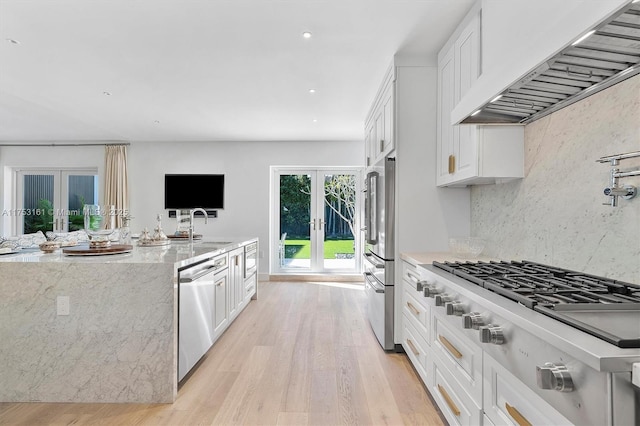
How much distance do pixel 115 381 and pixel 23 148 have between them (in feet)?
21.9

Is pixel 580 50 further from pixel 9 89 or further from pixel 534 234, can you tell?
pixel 9 89

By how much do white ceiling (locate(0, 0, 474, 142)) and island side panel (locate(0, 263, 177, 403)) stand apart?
1740 mm

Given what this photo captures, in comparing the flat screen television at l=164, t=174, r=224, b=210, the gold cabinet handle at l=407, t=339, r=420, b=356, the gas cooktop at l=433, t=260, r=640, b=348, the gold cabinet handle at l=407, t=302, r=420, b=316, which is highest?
the flat screen television at l=164, t=174, r=224, b=210

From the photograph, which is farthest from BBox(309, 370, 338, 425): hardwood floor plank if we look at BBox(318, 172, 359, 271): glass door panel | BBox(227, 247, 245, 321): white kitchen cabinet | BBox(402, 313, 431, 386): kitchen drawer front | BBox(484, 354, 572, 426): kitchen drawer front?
BBox(318, 172, 359, 271): glass door panel

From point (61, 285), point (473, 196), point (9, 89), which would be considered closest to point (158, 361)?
point (61, 285)

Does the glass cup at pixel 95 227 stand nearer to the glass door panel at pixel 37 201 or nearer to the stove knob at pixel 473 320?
the stove knob at pixel 473 320

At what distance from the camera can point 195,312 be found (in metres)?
2.40

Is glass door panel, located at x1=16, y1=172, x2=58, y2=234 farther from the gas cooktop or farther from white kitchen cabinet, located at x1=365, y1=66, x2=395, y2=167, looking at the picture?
the gas cooktop

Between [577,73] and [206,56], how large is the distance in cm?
270

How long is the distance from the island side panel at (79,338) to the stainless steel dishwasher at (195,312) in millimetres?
156

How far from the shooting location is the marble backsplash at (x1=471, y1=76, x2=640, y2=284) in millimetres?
1397

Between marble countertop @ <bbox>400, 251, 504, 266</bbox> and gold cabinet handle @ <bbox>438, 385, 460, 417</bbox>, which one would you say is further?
marble countertop @ <bbox>400, 251, 504, 266</bbox>

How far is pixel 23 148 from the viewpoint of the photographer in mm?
6480

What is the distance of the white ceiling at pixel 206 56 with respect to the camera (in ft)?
7.53
